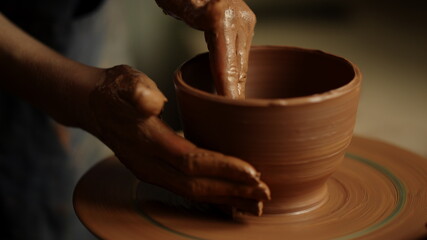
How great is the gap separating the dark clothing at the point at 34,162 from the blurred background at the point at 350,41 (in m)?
0.11

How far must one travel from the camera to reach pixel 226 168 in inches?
42.1

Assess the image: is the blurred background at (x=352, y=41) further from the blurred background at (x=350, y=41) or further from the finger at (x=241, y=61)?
the finger at (x=241, y=61)

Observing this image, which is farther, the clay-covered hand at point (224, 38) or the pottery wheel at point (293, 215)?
the clay-covered hand at point (224, 38)

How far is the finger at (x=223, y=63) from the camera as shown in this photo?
1270 mm

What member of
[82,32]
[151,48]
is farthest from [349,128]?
[151,48]

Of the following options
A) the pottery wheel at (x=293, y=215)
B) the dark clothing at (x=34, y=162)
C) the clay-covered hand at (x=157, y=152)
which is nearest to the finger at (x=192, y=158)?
the clay-covered hand at (x=157, y=152)

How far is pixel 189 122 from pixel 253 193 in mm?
203

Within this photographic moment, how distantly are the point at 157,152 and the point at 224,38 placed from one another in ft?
0.97

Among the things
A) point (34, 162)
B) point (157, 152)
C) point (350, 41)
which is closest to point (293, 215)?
point (157, 152)

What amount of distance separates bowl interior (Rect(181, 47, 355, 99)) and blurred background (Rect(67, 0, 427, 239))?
82 cm

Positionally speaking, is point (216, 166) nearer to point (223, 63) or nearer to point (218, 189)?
point (218, 189)

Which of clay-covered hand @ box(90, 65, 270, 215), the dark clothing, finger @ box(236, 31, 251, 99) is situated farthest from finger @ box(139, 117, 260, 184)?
the dark clothing

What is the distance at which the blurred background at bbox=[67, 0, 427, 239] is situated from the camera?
7.14 ft

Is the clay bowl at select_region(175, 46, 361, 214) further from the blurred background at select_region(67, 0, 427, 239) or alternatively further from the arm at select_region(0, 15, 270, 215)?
the blurred background at select_region(67, 0, 427, 239)
